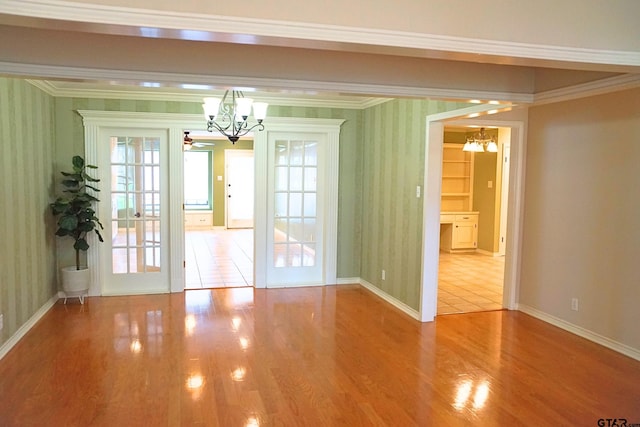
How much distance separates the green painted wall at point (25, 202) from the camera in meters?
3.97

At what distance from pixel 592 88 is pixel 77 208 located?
4.90m

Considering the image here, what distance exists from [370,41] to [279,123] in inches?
162

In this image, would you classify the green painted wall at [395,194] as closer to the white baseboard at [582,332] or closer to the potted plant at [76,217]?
the white baseboard at [582,332]

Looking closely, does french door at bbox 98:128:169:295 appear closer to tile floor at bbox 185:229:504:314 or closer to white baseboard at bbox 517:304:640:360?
tile floor at bbox 185:229:504:314

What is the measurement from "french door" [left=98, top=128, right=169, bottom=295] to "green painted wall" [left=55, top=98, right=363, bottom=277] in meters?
0.29

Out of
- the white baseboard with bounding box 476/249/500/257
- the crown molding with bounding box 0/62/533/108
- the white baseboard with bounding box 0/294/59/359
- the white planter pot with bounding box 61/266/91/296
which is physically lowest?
the white baseboard with bounding box 0/294/59/359

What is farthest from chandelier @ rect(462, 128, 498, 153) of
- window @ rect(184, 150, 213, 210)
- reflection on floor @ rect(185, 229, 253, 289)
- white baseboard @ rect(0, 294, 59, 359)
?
window @ rect(184, 150, 213, 210)

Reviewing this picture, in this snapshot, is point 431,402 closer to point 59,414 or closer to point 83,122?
point 59,414

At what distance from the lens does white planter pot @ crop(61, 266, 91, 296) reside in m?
5.29

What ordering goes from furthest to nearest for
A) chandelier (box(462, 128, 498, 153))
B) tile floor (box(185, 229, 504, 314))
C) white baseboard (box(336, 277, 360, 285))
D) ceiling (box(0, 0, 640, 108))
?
1. chandelier (box(462, 128, 498, 153))
2. white baseboard (box(336, 277, 360, 285))
3. tile floor (box(185, 229, 504, 314))
4. ceiling (box(0, 0, 640, 108))

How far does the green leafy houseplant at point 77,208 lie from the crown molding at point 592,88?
451 centimetres

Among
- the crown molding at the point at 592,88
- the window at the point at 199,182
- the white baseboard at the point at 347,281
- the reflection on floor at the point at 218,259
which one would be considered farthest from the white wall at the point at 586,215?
the window at the point at 199,182

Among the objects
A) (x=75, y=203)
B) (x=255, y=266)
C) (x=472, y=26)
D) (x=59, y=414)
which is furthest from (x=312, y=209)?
(x=472, y=26)

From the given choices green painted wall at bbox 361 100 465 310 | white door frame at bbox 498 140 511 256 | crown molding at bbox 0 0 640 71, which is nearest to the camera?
crown molding at bbox 0 0 640 71
